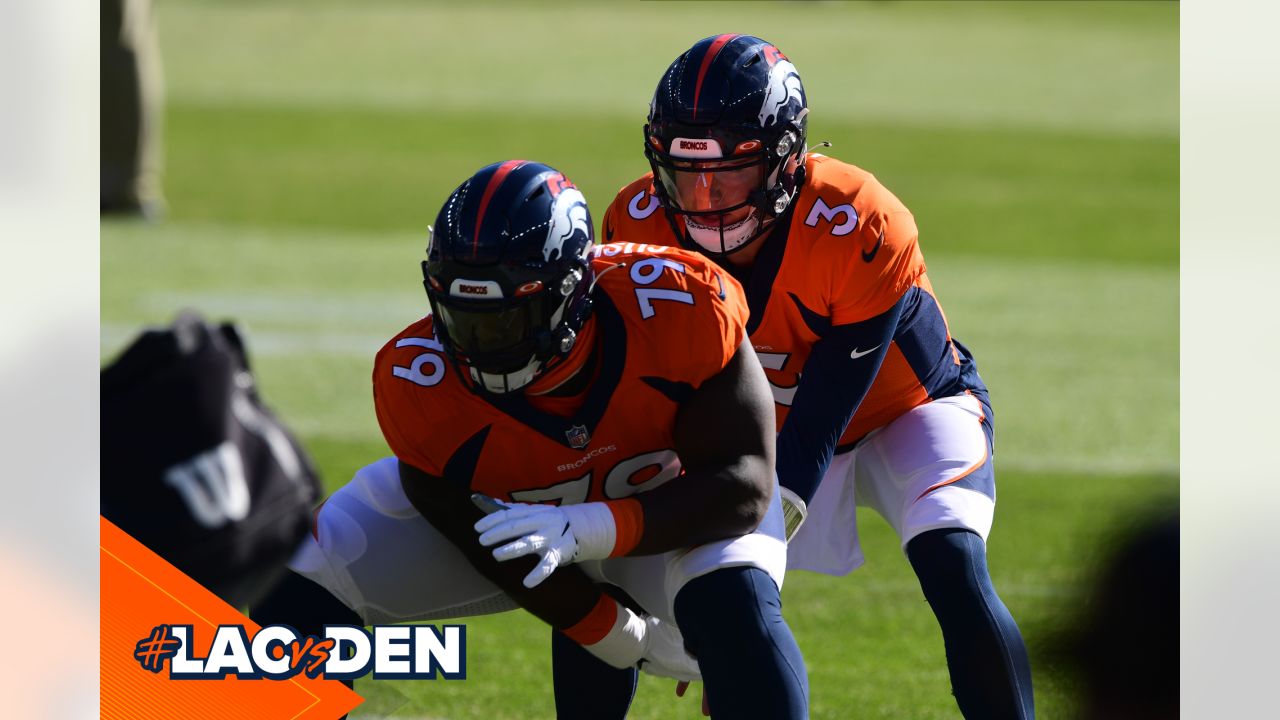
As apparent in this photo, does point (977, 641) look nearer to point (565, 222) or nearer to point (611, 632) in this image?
point (611, 632)

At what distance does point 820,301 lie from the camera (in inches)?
141

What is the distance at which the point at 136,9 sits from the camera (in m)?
11.2

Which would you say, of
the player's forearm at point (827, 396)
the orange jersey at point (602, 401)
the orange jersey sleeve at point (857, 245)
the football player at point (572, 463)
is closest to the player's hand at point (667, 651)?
the football player at point (572, 463)

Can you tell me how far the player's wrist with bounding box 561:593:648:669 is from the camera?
316cm

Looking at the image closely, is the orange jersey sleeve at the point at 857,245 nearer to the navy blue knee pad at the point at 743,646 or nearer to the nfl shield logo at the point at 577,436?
the nfl shield logo at the point at 577,436

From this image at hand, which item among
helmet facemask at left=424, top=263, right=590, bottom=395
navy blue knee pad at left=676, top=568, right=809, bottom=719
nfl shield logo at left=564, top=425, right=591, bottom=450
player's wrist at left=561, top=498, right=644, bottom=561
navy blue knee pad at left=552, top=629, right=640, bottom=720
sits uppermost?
helmet facemask at left=424, top=263, right=590, bottom=395

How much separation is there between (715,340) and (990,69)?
59.4 feet

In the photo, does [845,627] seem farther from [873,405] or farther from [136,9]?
[136,9]

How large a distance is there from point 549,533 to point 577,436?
0.97 feet

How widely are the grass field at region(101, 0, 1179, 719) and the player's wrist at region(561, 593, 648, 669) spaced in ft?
2.58

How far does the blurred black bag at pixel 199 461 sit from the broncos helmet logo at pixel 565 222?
97 centimetres

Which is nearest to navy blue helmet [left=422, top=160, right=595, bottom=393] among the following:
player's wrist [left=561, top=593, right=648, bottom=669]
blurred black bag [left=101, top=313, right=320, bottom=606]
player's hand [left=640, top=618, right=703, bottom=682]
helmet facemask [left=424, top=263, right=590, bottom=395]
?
helmet facemask [left=424, top=263, right=590, bottom=395]

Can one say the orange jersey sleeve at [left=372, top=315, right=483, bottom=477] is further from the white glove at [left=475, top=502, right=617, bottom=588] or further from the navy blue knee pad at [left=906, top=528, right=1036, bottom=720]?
the navy blue knee pad at [left=906, top=528, right=1036, bottom=720]
